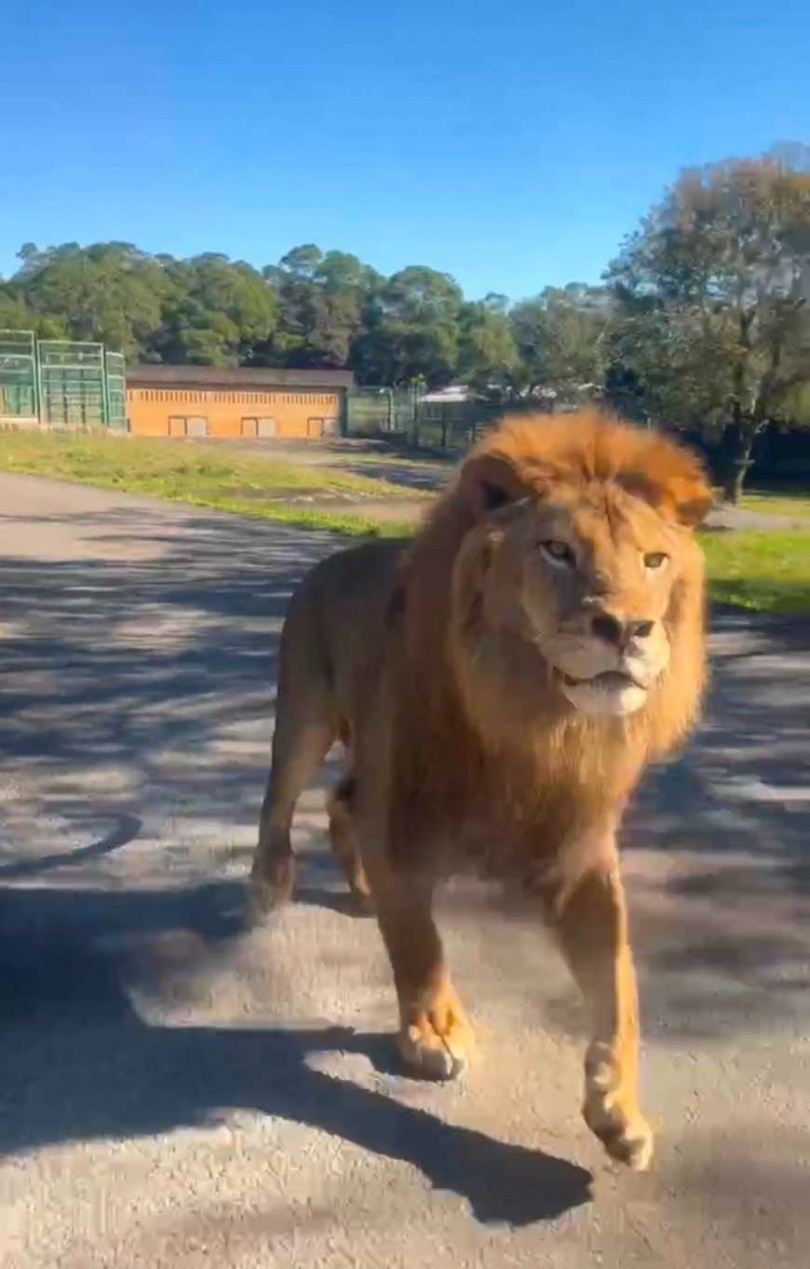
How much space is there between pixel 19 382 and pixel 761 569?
33.1 m

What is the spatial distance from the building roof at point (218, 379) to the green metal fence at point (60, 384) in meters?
11.4

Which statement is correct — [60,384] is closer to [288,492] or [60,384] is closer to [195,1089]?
[288,492]

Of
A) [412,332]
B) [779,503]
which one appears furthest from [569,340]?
[412,332]

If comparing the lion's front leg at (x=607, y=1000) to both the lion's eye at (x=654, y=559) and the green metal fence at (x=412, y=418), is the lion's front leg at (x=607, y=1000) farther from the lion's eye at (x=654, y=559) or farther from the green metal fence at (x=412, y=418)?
the green metal fence at (x=412, y=418)

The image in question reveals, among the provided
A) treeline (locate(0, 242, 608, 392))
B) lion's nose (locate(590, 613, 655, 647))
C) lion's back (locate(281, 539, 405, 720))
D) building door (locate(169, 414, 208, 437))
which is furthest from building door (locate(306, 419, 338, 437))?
lion's nose (locate(590, 613, 655, 647))

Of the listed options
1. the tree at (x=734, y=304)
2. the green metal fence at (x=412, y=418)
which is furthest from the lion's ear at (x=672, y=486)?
the green metal fence at (x=412, y=418)

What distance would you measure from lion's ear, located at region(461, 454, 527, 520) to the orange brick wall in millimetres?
53486

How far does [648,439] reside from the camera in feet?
9.91

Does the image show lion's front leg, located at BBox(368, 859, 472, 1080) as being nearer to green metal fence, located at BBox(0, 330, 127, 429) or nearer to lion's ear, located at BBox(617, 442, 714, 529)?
lion's ear, located at BBox(617, 442, 714, 529)

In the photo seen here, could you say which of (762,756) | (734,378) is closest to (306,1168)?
(762,756)

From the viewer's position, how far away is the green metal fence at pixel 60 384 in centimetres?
4275

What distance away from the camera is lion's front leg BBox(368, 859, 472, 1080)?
319 cm

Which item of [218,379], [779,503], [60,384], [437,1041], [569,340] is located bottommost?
[779,503]

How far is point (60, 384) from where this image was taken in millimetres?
43812
